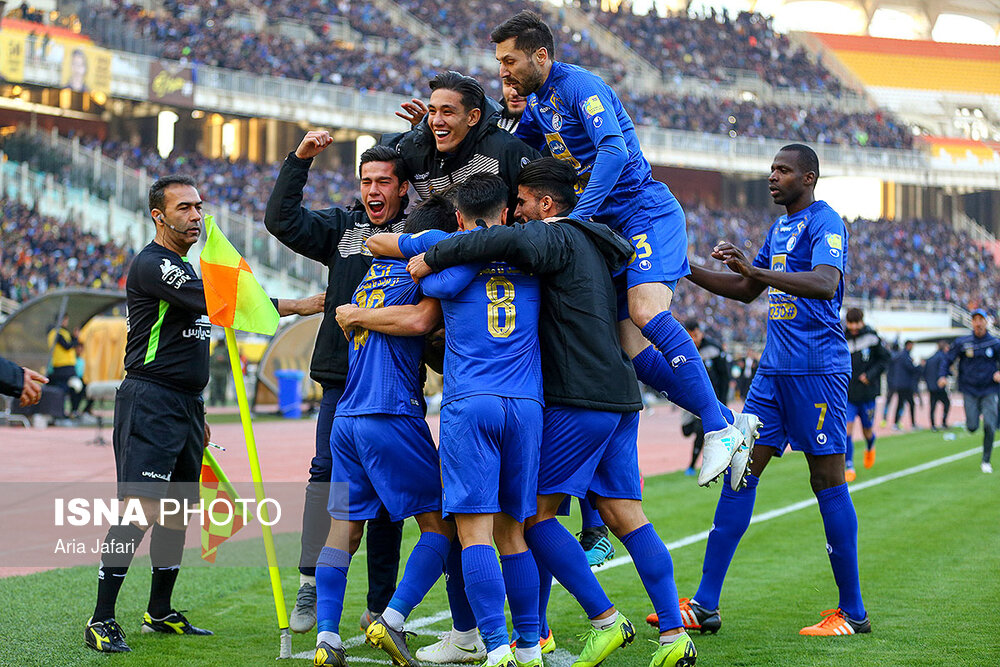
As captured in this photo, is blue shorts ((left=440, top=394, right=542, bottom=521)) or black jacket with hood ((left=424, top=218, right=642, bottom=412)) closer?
blue shorts ((left=440, top=394, right=542, bottom=521))

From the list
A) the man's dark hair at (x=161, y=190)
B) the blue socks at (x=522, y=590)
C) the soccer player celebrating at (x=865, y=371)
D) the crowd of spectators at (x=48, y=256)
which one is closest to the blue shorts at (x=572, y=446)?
the blue socks at (x=522, y=590)

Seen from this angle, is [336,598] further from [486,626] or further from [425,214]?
[425,214]

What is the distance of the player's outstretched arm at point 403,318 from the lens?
4531 mm

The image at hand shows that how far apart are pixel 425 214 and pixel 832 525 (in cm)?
255

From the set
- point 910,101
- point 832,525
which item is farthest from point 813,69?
point 832,525

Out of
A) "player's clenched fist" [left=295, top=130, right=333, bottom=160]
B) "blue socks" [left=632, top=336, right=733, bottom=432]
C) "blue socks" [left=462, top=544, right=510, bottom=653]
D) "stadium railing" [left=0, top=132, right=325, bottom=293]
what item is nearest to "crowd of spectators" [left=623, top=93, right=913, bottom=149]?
"stadium railing" [left=0, top=132, right=325, bottom=293]

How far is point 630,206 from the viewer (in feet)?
16.5

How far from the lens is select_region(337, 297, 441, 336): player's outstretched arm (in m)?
4.53

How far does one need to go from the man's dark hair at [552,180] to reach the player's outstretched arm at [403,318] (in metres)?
0.68

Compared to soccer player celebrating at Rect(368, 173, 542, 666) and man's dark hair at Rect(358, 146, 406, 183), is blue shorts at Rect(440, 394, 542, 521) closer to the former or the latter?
soccer player celebrating at Rect(368, 173, 542, 666)

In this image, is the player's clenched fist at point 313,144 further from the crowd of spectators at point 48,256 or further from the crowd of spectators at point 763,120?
the crowd of spectators at point 763,120

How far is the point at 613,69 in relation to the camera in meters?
51.5

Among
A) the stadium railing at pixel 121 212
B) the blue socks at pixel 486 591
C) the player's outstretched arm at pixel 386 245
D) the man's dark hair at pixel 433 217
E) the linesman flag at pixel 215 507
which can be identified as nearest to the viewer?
the blue socks at pixel 486 591

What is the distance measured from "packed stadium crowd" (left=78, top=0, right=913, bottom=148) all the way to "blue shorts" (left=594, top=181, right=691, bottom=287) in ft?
122
